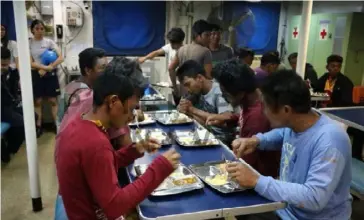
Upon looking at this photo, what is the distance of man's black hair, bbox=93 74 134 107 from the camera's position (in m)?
1.18

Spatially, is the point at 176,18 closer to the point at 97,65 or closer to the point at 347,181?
the point at 97,65

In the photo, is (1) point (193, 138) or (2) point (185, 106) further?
(2) point (185, 106)

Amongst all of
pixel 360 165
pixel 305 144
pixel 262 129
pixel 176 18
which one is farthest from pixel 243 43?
pixel 305 144

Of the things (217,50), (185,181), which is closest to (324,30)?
(217,50)

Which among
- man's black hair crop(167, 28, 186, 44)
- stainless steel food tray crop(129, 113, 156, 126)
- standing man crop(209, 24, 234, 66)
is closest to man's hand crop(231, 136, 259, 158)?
Answer: stainless steel food tray crop(129, 113, 156, 126)

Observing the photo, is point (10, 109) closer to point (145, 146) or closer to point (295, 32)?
point (145, 146)

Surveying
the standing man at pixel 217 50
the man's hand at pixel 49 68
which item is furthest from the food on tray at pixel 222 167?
the man's hand at pixel 49 68

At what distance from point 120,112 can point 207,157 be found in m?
0.72

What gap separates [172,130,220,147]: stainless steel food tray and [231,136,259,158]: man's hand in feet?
0.90

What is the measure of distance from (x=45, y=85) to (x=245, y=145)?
349cm

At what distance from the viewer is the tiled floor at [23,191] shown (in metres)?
2.58

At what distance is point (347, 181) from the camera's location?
51.3 inches

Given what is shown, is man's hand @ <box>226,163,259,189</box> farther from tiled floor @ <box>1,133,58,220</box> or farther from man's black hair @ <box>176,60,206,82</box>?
tiled floor @ <box>1,133,58,220</box>

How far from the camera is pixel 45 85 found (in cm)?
438
